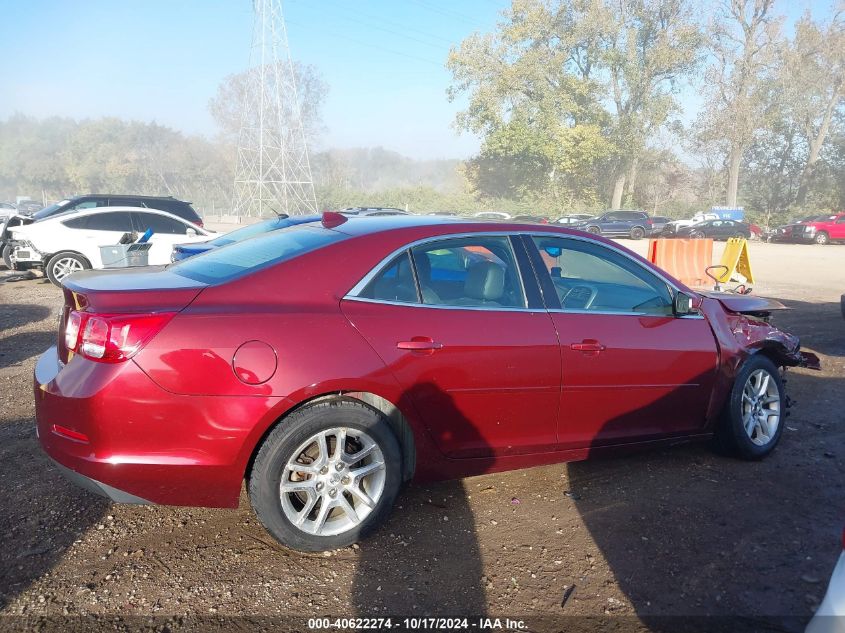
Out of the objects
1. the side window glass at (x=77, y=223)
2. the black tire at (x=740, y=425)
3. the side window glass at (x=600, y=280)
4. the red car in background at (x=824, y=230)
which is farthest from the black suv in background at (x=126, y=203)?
the red car in background at (x=824, y=230)

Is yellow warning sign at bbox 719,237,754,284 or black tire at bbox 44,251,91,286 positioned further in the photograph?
black tire at bbox 44,251,91,286

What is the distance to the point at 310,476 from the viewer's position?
2990 millimetres

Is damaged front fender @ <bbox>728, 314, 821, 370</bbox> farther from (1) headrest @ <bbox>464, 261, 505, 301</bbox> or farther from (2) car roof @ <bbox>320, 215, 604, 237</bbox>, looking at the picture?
(1) headrest @ <bbox>464, 261, 505, 301</bbox>

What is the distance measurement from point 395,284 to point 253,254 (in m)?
0.82

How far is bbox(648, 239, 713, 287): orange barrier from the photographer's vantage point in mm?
11828

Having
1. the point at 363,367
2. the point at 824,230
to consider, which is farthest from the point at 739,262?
the point at 824,230

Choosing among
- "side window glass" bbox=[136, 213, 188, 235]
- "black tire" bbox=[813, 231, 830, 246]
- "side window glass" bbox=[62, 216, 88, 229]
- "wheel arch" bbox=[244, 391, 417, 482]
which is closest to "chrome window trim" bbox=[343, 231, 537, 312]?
"wheel arch" bbox=[244, 391, 417, 482]

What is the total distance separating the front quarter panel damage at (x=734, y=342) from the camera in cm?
401

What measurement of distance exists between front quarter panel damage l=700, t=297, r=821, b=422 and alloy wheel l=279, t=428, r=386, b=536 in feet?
7.46

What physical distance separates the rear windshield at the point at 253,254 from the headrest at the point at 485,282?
2.34ft

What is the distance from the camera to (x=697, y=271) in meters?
12.1

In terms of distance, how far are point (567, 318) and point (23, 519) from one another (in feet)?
9.90

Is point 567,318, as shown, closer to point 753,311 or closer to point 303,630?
point 753,311

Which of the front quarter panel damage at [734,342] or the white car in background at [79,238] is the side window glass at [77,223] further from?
the front quarter panel damage at [734,342]
